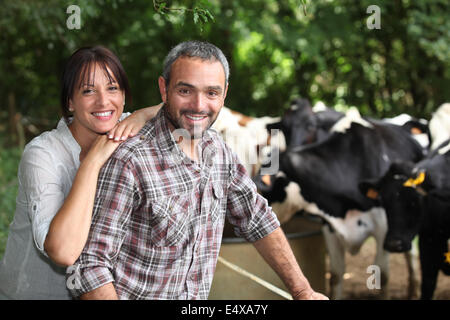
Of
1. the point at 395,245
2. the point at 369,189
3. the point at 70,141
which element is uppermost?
the point at 70,141

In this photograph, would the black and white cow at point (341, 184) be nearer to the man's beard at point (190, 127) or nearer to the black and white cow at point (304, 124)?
the black and white cow at point (304, 124)

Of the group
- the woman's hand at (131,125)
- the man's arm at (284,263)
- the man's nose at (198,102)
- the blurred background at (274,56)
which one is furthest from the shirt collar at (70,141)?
the blurred background at (274,56)

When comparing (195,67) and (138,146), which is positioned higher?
(195,67)

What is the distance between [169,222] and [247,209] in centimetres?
37

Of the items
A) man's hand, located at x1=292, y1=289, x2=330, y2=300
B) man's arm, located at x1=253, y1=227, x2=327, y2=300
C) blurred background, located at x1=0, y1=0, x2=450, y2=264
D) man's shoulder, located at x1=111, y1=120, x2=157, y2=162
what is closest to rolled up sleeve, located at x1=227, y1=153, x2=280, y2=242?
man's arm, located at x1=253, y1=227, x2=327, y2=300

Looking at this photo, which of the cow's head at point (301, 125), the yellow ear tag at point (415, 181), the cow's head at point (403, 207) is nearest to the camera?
the yellow ear tag at point (415, 181)

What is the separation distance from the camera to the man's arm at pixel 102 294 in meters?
1.66

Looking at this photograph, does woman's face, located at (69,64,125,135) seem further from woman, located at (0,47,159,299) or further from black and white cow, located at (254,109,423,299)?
black and white cow, located at (254,109,423,299)

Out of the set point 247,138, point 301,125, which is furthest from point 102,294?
point 301,125

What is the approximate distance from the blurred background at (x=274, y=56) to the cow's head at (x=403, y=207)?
3.44m

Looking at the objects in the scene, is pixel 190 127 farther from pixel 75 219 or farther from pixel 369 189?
pixel 369 189

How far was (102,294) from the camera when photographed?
167 centimetres

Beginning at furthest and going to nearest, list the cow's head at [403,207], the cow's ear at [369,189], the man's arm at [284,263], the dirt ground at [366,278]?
the dirt ground at [366,278]
the cow's ear at [369,189]
the cow's head at [403,207]
the man's arm at [284,263]
